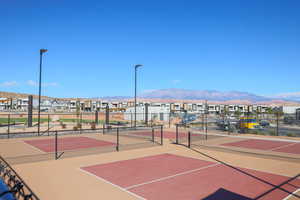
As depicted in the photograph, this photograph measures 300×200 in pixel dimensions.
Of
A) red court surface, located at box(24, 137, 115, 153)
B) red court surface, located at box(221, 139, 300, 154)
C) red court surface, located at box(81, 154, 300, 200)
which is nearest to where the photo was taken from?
red court surface, located at box(81, 154, 300, 200)

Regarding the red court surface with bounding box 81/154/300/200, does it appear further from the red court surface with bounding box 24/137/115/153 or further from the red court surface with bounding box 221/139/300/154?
the red court surface with bounding box 221/139/300/154

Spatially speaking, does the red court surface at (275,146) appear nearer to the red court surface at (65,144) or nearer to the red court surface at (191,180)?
the red court surface at (191,180)

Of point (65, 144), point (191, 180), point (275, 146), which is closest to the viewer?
point (191, 180)

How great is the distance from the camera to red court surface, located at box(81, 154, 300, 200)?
830 centimetres

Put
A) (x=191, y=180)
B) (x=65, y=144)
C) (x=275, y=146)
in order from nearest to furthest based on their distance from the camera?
(x=191, y=180) → (x=275, y=146) → (x=65, y=144)

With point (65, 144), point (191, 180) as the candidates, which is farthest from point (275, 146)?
point (65, 144)

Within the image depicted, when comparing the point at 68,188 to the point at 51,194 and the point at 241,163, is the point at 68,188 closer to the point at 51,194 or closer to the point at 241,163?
the point at 51,194

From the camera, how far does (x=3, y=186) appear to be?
653 cm

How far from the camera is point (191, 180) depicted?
32.6 feet

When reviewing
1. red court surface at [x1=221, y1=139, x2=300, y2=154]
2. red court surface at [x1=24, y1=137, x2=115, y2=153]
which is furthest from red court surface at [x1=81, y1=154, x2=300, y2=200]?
red court surface at [x1=221, y1=139, x2=300, y2=154]

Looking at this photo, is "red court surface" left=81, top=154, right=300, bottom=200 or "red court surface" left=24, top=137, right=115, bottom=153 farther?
"red court surface" left=24, top=137, right=115, bottom=153

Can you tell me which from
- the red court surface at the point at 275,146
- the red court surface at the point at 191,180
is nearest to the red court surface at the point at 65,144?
the red court surface at the point at 191,180

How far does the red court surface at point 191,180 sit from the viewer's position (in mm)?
8297

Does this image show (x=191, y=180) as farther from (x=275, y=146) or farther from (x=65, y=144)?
(x=65, y=144)
